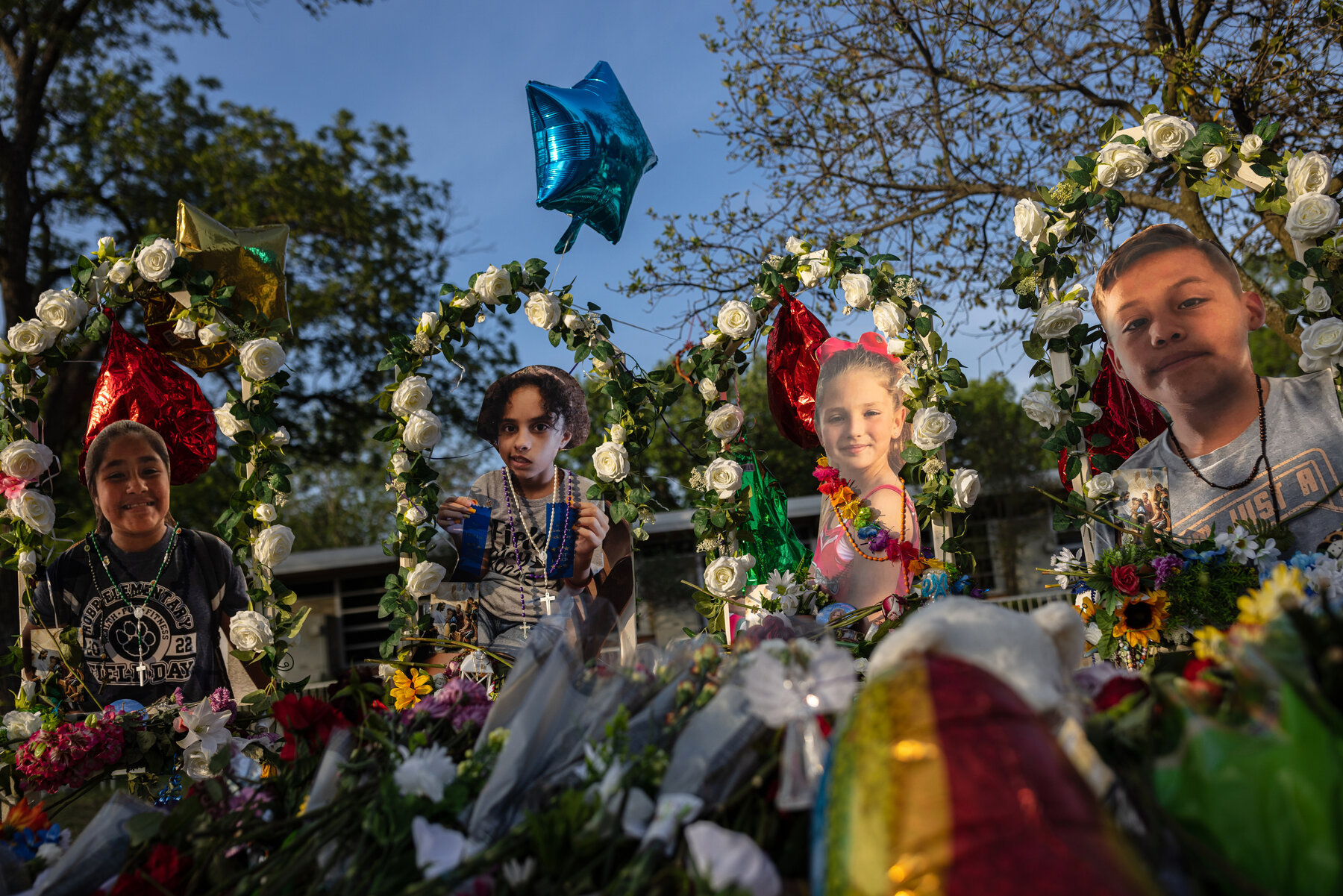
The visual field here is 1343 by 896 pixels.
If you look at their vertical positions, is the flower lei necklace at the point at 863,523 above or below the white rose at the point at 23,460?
below

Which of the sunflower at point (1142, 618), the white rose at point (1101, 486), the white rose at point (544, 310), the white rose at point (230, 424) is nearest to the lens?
the sunflower at point (1142, 618)

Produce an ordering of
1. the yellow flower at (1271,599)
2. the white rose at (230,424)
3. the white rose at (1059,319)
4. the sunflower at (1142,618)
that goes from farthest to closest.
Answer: the white rose at (230,424) < the white rose at (1059,319) < the sunflower at (1142,618) < the yellow flower at (1271,599)

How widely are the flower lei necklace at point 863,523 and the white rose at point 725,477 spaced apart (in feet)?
1.28

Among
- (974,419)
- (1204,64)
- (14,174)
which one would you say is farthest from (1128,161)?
(974,419)

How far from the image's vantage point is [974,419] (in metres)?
18.6

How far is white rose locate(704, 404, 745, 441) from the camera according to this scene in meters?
4.59

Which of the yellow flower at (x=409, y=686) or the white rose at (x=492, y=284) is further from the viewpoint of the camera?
the white rose at (x=492, y=284)

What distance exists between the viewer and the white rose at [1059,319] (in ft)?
12.7

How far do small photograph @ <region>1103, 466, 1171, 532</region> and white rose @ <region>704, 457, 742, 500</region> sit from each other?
1.66 metres

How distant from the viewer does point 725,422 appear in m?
4.59

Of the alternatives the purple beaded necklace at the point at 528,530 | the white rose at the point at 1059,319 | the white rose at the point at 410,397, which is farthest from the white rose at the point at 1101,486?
the white rose at the point at 410,397

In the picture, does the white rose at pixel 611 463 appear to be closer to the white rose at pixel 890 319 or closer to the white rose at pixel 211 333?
the white rose at pixel 890 319

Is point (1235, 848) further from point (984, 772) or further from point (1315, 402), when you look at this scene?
point (1315, 402)

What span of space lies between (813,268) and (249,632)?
10.6 ft
